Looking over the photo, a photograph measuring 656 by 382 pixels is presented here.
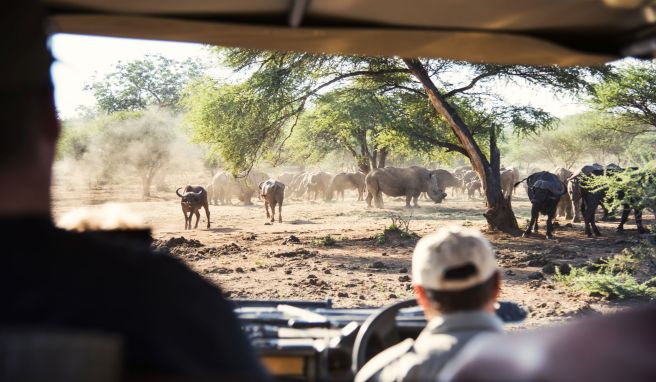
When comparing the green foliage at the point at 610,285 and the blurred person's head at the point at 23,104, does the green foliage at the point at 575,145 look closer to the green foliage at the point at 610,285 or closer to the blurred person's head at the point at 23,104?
the green foliage at the point at 610,285

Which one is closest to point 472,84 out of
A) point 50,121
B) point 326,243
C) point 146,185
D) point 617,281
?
point 326,243

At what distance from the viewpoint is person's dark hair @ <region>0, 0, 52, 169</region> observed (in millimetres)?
1130

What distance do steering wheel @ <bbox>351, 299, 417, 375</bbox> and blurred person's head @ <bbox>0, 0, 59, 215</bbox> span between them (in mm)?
1348

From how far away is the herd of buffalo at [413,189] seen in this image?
61.2 ft

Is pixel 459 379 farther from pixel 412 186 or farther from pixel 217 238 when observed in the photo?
pixel 412 186

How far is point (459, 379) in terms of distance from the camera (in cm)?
89

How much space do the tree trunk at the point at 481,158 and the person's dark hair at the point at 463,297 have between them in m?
15.8

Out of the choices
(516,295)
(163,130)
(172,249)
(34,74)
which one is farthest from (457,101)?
(163,130)

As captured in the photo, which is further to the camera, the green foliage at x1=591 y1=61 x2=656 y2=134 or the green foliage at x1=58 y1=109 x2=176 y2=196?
the green foliage at x1=58 y1=109 x2=176 y2=196

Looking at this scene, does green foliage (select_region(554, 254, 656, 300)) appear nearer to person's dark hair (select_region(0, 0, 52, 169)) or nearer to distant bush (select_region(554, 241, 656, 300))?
distant bush (select_region(554, 241, 656, 300))

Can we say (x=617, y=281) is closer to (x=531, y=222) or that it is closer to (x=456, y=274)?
(x=531, y=222)

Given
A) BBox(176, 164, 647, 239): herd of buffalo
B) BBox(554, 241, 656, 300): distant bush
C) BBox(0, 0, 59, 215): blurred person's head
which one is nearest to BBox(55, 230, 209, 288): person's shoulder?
BBox(0, 0, 59, 215): blurred person's head

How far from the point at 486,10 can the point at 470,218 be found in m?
24.4

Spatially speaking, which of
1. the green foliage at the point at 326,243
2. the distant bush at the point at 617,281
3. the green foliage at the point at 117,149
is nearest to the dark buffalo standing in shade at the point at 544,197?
the green foliage at the point at 326,243
